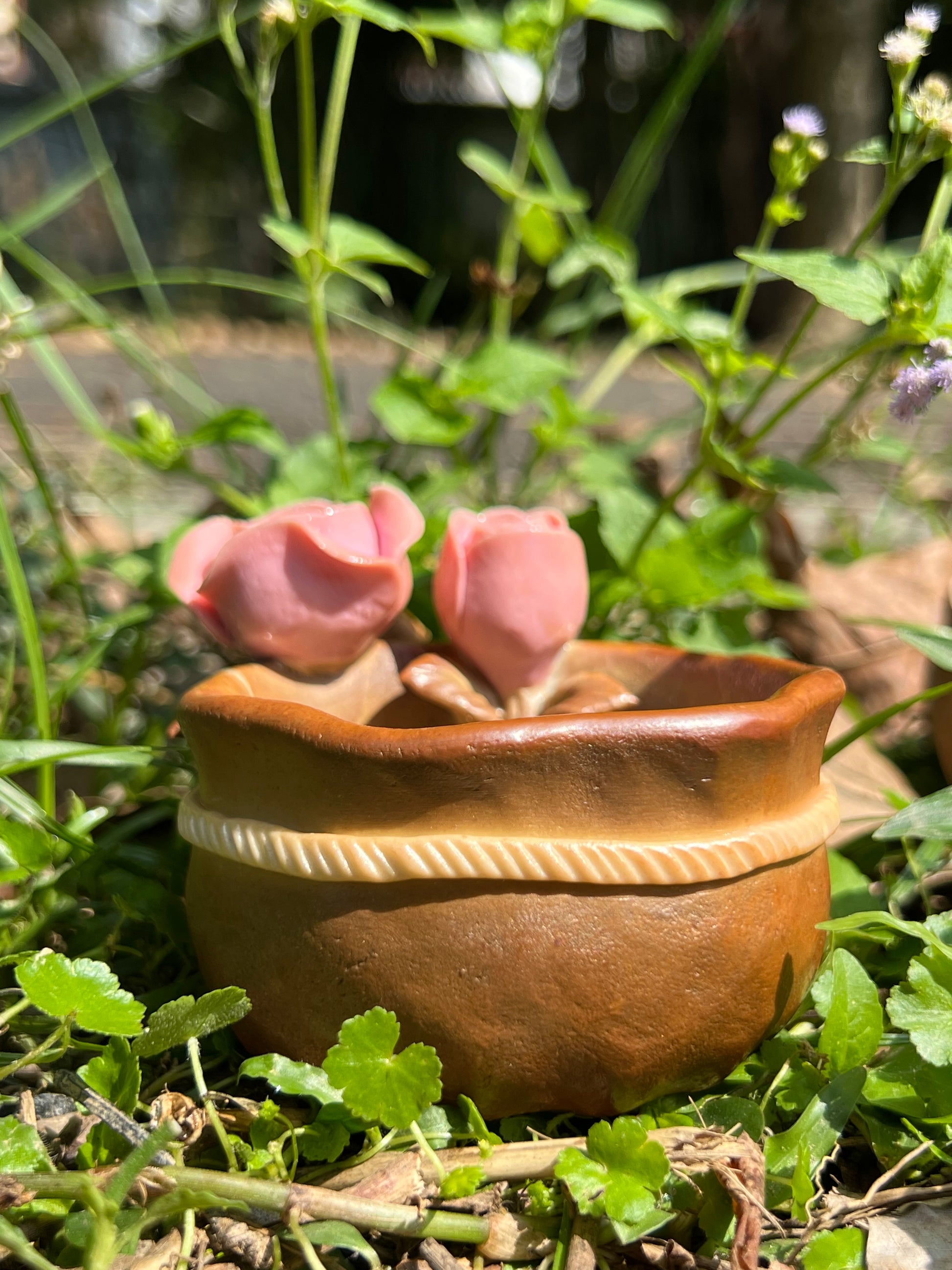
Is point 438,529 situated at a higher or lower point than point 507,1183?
higher

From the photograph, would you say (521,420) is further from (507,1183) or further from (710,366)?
(507,1183)

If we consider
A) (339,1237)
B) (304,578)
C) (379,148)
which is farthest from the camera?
(379,148)

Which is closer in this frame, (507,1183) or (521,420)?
(507,1183)

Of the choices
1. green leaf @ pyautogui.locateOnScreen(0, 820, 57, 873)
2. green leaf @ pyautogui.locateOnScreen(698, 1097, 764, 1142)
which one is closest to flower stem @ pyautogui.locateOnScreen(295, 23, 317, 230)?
green leaf @ pyautogui.locateOnScreen(0, 820, 57, 873)

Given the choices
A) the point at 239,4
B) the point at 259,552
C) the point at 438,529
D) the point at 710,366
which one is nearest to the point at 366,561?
the point at 259,552

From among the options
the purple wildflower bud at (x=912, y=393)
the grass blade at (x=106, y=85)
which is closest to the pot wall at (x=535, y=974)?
the purple wildflower bud at (x=912, y=393)

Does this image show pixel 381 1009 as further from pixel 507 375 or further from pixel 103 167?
pixel 103 167

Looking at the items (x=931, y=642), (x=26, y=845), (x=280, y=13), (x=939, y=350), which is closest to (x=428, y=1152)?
(x=26, y=845)
